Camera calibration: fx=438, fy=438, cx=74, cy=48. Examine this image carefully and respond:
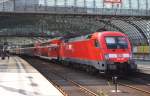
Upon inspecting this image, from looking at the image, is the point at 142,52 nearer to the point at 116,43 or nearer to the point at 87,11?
the point at 87,11

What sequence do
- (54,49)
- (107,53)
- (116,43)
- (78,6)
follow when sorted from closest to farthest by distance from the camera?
(107,53) < (116,43) < (54,49) < (78,6)

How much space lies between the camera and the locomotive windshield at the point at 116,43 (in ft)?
98.8

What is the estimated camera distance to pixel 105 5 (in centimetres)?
6550

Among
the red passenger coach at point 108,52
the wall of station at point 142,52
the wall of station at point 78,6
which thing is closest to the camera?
the red passenger coach at point 108,52

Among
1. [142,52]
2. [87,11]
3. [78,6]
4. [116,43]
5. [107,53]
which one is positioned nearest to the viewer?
[107,53]

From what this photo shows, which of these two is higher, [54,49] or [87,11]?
[87,11]

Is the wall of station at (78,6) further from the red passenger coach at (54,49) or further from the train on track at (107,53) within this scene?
the train on track at (107,53)

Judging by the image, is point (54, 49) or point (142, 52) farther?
point (142, 52)

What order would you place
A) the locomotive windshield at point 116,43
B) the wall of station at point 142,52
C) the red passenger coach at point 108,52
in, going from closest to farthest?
the red passenger coach at point 108,52 → the locomotive windshield at point 116,43 → the wall of station at point 142,52

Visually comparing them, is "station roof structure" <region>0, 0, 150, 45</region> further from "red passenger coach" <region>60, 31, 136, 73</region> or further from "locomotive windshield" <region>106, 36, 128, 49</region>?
"locomotive windshield" <region>106, 36, 128, 49</region>

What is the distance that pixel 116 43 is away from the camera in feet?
99.8

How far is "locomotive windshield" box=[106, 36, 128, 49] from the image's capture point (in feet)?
98.8

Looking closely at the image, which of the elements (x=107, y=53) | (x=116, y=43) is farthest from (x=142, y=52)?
(x=107, y=53)

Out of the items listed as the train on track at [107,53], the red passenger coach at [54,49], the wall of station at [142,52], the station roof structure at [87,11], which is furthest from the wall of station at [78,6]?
the train on track at [107,53]
